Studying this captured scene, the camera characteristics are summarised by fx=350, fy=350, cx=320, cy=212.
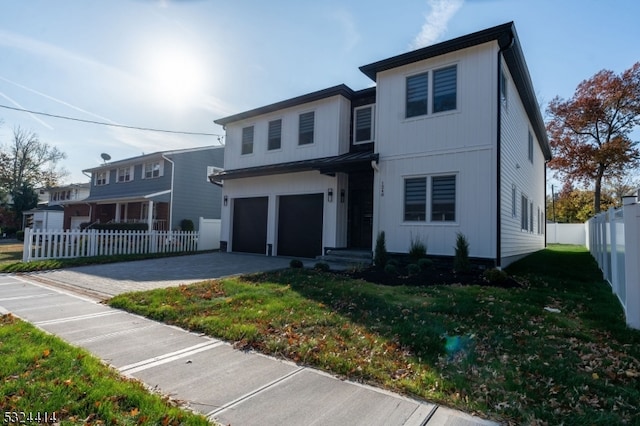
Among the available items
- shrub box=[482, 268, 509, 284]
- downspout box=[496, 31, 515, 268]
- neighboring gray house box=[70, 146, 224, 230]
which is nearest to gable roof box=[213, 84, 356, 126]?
downspout box=[496, 31, 515, 268]

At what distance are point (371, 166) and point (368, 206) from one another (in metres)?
2.19

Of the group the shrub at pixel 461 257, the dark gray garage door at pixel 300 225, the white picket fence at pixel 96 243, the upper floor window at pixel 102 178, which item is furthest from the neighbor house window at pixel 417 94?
the upper floor window at pixel 102 178

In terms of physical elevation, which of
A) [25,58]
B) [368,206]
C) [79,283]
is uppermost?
[25,58]

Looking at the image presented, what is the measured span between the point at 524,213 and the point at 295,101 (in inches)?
386

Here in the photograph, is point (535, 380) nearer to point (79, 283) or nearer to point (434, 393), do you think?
point (434, 393)

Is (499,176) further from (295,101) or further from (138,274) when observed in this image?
(138,274)

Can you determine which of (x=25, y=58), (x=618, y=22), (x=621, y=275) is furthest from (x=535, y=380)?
(x=25, y=58)

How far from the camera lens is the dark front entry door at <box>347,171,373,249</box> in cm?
1266

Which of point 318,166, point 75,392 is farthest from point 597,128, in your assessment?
point 75,392

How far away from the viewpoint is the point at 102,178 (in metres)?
27.9

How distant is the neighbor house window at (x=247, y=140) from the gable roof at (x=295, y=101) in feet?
1.81

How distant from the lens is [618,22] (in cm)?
915

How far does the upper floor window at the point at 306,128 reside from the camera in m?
13.6

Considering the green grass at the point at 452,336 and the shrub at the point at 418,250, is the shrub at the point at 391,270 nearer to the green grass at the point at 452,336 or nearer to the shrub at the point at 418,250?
the shrub at the point at 418,250
